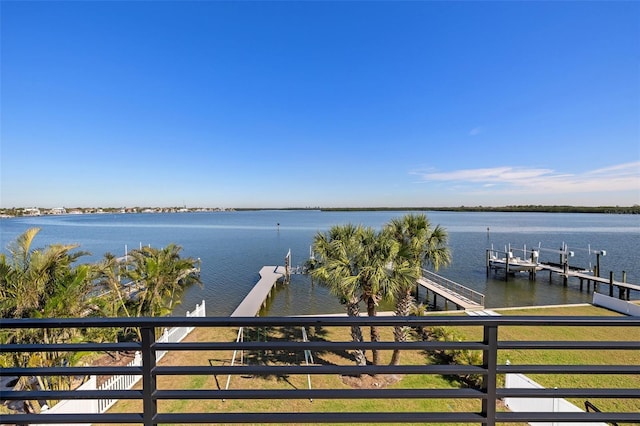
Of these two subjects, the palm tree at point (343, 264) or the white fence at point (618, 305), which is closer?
the palm tree at point (343, 264)

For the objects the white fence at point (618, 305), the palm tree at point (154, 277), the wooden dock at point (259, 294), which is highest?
the palm tree at point (154, 277)

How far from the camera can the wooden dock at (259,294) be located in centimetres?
1398

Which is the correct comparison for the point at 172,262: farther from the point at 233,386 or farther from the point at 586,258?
the point at 586,258

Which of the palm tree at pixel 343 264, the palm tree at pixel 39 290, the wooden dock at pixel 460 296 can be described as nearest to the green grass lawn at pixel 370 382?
the palm tree at pixel 343 264

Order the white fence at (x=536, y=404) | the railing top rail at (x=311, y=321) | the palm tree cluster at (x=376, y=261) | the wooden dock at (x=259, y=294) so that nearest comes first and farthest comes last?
1. the railing top rail at (x=311, y=321)
2. the white fence at (x=536, y=404)
3. the palm tree cluster at (x=376, y=261)
4. the wooden dock at (x=259, y=294)

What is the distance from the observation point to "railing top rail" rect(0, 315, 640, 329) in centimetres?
149

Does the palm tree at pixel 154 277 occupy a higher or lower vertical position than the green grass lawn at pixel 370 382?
higher

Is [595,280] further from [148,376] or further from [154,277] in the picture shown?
[148,376]

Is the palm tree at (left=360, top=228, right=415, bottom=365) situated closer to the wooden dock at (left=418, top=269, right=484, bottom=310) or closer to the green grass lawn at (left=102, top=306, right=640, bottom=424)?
the green grass lawn at (left=102, top=306, right=640, bottom=424)

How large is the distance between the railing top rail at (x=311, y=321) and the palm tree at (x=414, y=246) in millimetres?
6170

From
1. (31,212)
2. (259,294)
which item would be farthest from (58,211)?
(259,294)

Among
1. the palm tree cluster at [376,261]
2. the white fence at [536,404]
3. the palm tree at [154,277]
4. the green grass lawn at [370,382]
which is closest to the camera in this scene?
the white fence at [536,404]

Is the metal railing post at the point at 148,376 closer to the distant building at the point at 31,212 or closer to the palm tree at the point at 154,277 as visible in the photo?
the palm tree at the point at 154,277

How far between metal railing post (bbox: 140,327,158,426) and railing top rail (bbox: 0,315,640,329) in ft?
0.21
